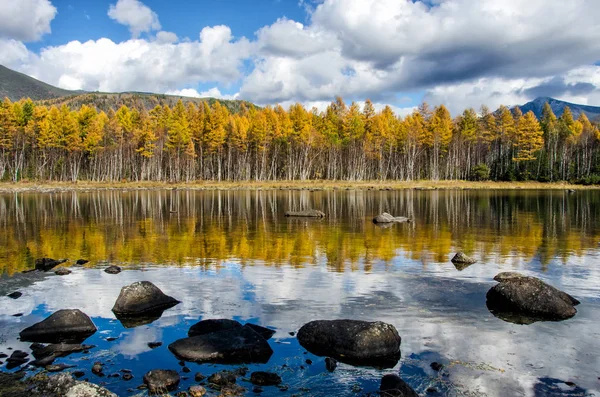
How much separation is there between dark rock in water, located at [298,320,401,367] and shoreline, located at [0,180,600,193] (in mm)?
71745

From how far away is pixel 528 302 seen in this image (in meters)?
13.5

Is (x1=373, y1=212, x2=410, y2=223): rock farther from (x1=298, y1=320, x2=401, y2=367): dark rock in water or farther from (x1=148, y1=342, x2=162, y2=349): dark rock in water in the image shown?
(x1=148, y1=342, x2=162, y2=349): dark rock in water

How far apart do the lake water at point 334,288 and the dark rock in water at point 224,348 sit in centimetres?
28

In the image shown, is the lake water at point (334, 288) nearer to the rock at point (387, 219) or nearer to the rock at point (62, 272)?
the rock at point (62, 272)

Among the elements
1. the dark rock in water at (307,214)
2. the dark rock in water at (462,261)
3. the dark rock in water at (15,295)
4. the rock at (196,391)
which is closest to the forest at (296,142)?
the dark rock in water at (307,214)

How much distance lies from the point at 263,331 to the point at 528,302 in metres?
8.03

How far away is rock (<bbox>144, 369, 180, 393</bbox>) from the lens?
8516 mm

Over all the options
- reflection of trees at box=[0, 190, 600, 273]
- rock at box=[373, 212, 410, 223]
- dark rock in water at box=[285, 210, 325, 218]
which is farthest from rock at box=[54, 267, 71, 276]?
rock at box=[373, 212, 410, 223]

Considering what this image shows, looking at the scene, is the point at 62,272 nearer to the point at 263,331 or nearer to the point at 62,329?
the point at 62,329

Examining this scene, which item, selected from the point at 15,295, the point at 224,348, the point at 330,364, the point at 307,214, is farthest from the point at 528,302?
the point at 307,214

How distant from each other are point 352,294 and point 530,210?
115 ft

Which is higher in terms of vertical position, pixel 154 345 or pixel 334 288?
pixel 334 288

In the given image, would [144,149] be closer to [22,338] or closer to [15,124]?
[15,124]

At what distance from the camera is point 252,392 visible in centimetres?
859
